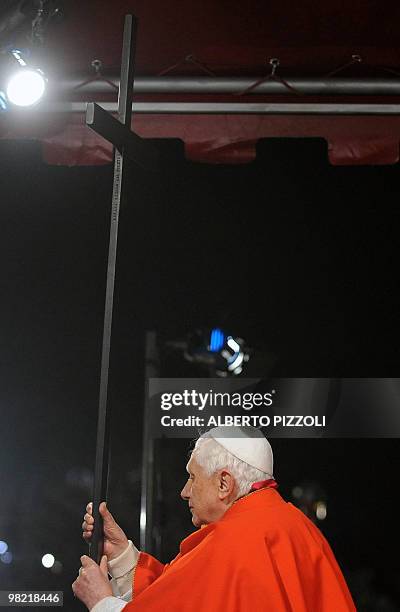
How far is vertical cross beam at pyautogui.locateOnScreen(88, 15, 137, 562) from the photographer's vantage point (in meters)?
2.33

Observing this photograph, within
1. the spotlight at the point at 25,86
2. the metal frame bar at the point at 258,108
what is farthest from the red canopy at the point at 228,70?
the spotlight at the point at 25,86

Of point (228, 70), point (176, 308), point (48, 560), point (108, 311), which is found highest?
point (228, 70)

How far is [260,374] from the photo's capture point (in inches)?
197

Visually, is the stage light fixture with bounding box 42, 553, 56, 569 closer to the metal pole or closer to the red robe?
the metal pole

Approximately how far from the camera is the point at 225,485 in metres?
2.86

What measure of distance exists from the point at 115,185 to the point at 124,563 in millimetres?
1268

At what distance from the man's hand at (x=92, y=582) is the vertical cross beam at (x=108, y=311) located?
0.16 feet

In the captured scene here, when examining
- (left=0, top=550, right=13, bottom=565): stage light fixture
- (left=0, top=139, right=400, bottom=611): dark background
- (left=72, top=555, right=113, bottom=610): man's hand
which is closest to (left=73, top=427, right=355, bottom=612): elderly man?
(left=72, top=555, right=113, bottom=610): man's hand

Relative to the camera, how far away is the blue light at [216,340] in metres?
5.11

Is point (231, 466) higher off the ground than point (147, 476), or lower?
lower

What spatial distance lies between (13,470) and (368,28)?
3006 mm

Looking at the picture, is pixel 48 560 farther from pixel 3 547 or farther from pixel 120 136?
pixel 120 136

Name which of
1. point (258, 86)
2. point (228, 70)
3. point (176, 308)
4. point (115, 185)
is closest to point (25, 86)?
point (228, 70)

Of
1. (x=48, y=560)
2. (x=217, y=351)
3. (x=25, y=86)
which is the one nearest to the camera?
(x=25, y=86)
